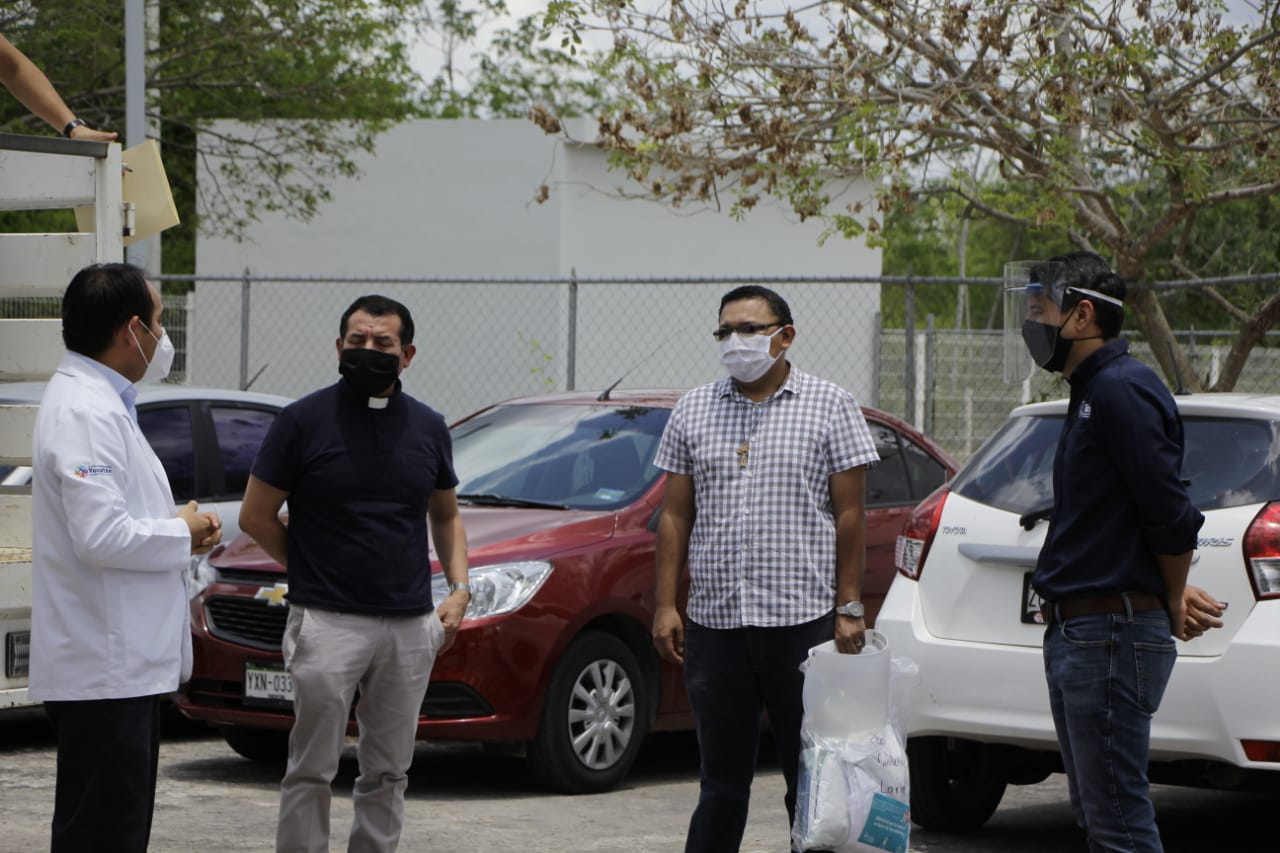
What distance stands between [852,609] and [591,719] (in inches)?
99.2

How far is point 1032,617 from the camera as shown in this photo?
589 cm

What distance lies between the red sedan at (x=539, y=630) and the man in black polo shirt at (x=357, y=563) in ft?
5.79

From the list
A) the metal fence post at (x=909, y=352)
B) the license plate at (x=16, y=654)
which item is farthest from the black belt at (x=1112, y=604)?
the metal fence post at (x=909, y=352)

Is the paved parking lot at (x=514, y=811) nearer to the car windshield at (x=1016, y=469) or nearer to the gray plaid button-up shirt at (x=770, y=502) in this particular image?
the car windshield at (x=1016, y=469)

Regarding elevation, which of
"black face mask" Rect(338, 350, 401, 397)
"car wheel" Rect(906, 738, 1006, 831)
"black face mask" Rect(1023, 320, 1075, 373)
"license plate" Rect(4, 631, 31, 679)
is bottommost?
"car wheel" Rect(906, 738, 1006, 831)

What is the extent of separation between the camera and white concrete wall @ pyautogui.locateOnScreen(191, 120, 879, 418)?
20.0 metres

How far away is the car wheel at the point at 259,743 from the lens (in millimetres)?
8000

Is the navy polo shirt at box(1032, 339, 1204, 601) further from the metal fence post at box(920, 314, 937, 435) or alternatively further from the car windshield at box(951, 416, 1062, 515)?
the metal fence post at box(920, 314, 937, 435)

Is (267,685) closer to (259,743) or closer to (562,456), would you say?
(259,743)

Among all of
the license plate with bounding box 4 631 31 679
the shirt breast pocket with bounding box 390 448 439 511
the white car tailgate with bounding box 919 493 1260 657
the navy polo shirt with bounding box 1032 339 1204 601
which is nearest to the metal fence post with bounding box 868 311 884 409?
the white car tailgate with bounding box 919 493 1260 657

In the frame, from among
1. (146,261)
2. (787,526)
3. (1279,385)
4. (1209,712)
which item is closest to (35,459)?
(787,526)

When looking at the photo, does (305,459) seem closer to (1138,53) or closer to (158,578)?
(158,578)

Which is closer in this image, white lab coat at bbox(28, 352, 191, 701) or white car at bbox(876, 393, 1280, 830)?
white lab coat at bbox(28, 352, 191, 701)

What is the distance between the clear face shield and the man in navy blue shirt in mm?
172
